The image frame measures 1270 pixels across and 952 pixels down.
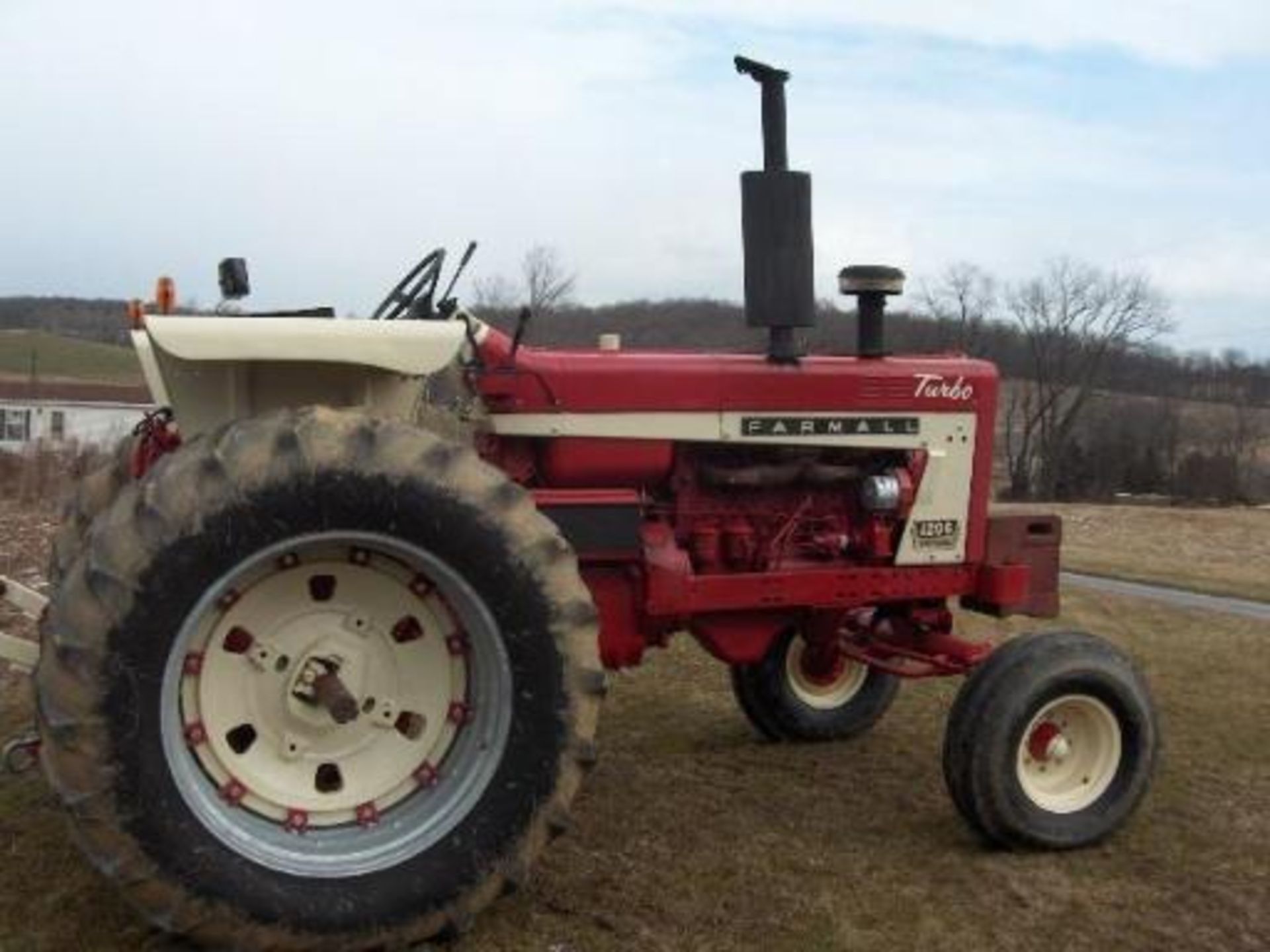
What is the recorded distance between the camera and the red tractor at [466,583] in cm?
350

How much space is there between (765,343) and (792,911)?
6.60 feet

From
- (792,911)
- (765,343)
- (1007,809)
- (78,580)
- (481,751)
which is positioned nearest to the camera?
(78,580)

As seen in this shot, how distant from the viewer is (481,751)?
3.92 metres

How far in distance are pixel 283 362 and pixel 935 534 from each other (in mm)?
2526

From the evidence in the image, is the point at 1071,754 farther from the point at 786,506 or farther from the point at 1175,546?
the point at 1175,546

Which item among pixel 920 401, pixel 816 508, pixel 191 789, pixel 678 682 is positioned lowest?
pixel 678 682

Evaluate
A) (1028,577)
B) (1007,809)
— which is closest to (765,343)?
(1028,577)

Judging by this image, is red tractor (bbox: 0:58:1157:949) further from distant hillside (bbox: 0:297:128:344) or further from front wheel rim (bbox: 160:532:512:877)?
distant hillside (bbox: 0:297:128:344)

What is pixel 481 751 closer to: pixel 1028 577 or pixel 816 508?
pixel 816 508

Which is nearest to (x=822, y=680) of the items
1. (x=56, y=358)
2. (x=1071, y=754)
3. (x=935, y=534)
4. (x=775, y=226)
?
(x=935, y=534)

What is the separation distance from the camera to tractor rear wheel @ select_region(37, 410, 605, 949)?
3439 mm

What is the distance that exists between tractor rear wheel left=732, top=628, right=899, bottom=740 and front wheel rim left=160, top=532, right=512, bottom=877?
2501 mm

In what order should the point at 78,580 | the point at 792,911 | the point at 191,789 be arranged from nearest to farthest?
the point at 78,580, the point at 191,789, the point at 792,911

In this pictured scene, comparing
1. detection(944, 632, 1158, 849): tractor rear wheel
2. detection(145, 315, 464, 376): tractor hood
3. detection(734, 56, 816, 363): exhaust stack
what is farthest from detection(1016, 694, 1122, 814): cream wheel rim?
detection(145, 315, 464, 376): tractor hood
